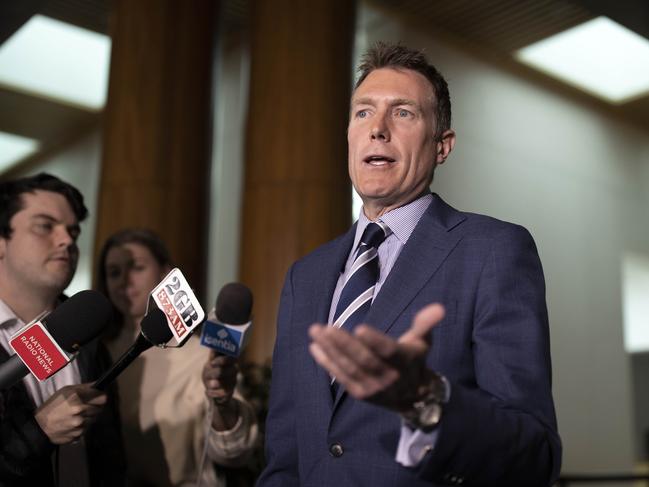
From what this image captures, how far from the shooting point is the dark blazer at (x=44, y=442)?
1.79 meters

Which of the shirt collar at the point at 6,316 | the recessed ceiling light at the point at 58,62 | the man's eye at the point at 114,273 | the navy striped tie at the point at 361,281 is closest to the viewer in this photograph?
the navy striped tie at the point at 361,281

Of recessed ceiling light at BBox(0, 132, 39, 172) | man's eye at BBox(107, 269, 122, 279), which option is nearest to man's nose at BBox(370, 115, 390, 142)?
man's eye at BBox(107, 269, 122, 279)

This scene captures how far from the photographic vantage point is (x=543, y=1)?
719 centimetres

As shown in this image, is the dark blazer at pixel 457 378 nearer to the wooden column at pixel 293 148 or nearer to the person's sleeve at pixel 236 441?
the person's sleeve at pixel 236 441

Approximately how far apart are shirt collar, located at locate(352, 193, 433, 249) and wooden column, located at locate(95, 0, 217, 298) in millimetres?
3936

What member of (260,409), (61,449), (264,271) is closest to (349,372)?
(61,449)

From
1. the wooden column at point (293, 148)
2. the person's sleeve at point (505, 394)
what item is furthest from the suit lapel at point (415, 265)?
the wooden column at point (293, 148)

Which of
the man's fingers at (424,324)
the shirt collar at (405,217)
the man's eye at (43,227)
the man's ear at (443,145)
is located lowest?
the man's fingers at (424,324)

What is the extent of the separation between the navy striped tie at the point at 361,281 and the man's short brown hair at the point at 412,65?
0.27 metres

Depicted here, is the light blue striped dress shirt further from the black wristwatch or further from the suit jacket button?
the black wristwatch

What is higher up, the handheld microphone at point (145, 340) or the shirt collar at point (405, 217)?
the shirt collar at point (405, 217)

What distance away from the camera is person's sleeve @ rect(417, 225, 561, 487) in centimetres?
109

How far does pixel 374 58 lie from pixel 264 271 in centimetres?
343

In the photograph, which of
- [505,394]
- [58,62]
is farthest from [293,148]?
[58,62]
